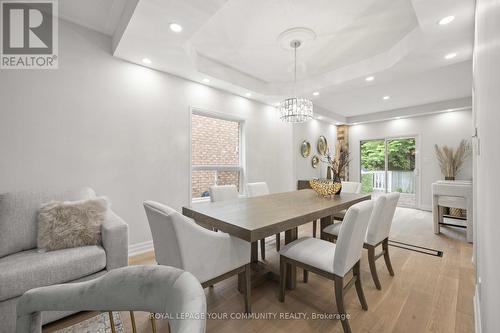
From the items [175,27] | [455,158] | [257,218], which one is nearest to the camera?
[257,218]

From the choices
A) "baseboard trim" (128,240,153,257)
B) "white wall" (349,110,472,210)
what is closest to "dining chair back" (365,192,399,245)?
"baseboard trim" (128,240,153,257)

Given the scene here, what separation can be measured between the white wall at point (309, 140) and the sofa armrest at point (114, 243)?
159 inches

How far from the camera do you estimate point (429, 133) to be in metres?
5.35

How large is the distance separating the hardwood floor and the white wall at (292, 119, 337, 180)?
2.98m

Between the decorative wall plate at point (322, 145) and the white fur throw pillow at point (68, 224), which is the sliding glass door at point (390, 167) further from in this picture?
the white fur throw pillow at point (68, 224)

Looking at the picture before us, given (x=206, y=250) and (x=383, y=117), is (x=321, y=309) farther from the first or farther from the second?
(x=383, y=117)

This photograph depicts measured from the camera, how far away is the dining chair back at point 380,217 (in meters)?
1.86

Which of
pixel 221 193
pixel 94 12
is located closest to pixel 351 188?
pixel 221 193

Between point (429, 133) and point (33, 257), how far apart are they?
742cm

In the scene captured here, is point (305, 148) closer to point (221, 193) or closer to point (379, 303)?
point (221, 193)

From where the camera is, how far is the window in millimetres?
3531

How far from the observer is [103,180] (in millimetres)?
2545

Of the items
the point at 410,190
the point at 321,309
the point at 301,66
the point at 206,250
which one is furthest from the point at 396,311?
the point at 410,190

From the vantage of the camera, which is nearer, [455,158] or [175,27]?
[175,27]
